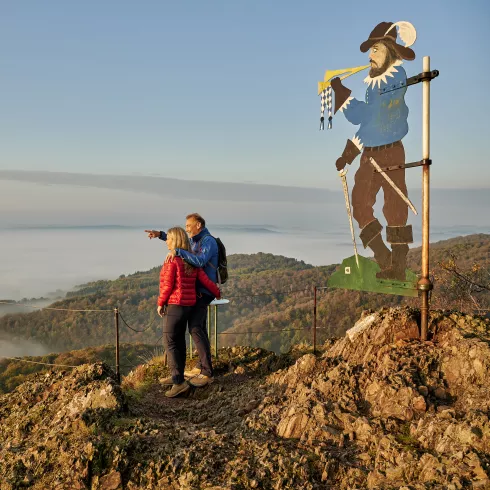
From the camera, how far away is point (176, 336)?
632 centimetres

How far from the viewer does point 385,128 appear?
262 inches

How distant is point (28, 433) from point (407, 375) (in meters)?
4.15

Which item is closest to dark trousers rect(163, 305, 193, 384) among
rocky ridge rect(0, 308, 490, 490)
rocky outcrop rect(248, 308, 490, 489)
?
rocky ridge rect(0, 308, 490, 490)

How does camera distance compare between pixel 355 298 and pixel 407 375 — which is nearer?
pixel 407 375

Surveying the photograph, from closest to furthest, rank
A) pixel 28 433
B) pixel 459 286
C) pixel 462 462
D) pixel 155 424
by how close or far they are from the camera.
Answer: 1. pixel 462 462
2. pixel 155 424
3. pixel 28 433
4. pixel 459 286

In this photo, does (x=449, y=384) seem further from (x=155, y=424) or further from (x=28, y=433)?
(x=28, y=433)

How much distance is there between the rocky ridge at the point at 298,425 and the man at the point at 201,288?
45cm

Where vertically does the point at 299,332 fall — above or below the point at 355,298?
below

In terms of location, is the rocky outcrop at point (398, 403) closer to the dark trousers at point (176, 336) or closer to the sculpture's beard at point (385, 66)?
the dark trousers at point (176, 336)

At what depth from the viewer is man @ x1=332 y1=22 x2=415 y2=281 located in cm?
647

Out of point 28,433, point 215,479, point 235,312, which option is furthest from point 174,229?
point 235,312

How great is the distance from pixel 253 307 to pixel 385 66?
25.7 meters

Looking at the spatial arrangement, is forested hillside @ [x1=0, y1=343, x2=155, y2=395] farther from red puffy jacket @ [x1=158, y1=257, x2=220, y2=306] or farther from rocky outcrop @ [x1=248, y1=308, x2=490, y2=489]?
rocky outcrop @ [x1=248, y1=308, x2=490, y2=489]

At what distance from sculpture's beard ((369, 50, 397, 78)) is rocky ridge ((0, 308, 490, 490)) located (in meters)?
3.39
